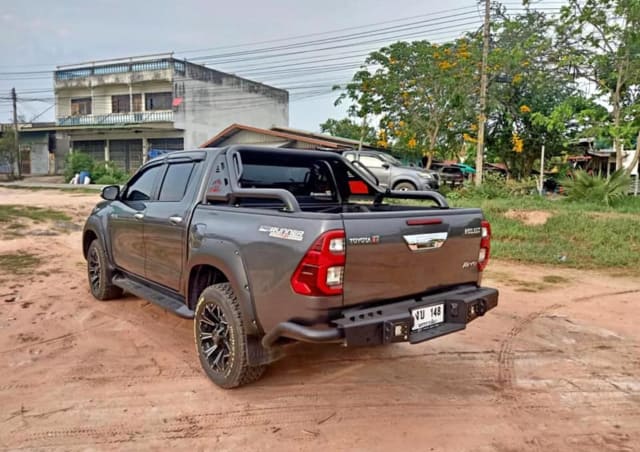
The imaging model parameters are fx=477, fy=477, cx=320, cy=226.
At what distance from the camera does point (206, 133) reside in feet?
107

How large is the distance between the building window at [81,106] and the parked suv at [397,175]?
89.4 ft

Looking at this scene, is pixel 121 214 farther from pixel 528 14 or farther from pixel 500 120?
pixel 500 120

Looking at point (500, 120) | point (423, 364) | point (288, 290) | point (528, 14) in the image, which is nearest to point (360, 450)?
point (288, 290)

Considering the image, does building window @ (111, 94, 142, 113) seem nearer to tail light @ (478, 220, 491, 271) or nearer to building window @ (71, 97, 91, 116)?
building window @ (71, 97, 91, 116)

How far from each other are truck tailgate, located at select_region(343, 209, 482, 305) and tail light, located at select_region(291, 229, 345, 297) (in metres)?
0.06

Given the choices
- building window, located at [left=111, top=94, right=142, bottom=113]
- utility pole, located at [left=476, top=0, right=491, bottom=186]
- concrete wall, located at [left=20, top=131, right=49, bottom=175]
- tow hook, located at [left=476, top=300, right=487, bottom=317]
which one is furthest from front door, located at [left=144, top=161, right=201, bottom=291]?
concrete wall, located at [left=20, top=131, right=49, bottom=175]

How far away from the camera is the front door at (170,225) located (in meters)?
3.95

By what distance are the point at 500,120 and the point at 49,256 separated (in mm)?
18272

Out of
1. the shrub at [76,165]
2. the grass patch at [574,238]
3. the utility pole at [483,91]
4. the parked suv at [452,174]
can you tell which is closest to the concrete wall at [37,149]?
the shrub at [76,165]

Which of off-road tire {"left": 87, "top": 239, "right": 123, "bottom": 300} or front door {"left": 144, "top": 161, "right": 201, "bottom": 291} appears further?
off-road tire {"left": 87, "top": 239, "right": 123, "bottom": 300}

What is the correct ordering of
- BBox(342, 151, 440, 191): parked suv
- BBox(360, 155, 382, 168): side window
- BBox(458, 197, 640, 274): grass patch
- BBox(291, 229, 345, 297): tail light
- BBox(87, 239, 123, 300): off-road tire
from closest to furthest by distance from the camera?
1. BBox(291, 229, 345, 297): tail light
2. BBox(87, 239, 123, 300): off-road tire
3. BBox(458, 197, 640, 274): grass patch
4. BBox(342, 151, 440, 191): parked suv
5. BBox(360, 155, 382, 168): side window

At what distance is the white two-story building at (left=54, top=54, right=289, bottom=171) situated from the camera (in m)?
30.9

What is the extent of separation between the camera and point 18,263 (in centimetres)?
758

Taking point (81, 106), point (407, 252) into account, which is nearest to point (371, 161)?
point (407, 252)
